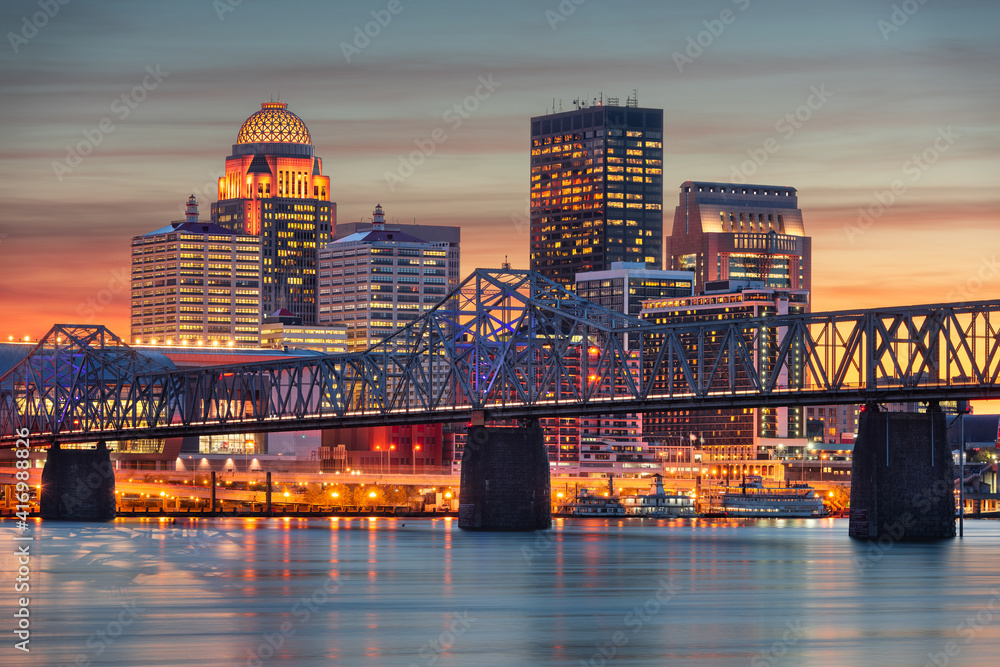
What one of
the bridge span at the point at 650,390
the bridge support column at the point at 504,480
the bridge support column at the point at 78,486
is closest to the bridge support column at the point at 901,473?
the bridge span at the point at 650,390

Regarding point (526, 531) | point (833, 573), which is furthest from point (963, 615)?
point (526, 531)

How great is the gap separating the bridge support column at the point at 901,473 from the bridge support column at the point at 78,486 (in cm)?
8656

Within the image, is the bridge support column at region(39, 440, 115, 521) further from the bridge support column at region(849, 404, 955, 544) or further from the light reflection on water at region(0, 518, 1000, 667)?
the bridge support column at region(849, 404, 955, 544)

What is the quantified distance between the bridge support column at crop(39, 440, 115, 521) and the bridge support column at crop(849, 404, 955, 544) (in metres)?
86.6

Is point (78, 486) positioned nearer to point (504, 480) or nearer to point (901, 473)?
point (504, 480)

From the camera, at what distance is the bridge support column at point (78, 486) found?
191 m

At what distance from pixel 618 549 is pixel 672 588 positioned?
40.2m

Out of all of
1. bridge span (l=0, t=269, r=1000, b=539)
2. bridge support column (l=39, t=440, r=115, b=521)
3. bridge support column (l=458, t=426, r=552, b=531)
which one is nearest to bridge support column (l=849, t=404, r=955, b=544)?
bridge span (l=0, t=269, r=1000, b=539)

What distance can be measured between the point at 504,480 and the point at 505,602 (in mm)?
73438

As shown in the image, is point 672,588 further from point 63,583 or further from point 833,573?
point 63,583

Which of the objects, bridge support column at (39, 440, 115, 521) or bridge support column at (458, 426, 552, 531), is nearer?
bridge support column at (458, 426, 552, 531)

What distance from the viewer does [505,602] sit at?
86312 mm

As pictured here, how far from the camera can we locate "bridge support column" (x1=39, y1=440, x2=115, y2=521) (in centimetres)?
19075

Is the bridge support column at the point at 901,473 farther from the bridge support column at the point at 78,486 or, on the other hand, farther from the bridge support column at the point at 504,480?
the bridge support column at the point at 78,486
